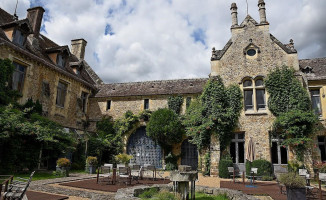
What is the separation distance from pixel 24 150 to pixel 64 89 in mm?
6570

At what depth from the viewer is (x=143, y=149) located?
704 inches

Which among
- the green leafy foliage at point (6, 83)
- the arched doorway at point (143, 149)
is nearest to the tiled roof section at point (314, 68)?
the arched doorway at point (143, 149)

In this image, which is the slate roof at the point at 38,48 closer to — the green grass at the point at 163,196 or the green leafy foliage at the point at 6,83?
the green leafy foliage at the point at 6,83

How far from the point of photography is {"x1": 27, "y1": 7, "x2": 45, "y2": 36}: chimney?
672 inches

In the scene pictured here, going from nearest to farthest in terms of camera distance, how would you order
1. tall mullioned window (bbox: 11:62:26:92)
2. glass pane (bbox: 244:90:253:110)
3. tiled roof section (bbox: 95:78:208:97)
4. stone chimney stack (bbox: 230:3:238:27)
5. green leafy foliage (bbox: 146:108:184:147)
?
1. tall mullioned window (bbox: 11:62:26:92)
2. glass pane (bbox: 244:90:253:110)
3. green leafy foliage (bbox: 146:108:184:147)
4. stone chimney stack (bbox: 230:3:238:27)
5. tiled roof section (bbox: 95:78:208:97)

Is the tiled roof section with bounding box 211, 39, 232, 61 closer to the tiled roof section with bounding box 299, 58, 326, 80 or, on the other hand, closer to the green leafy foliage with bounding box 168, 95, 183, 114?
the green leafy foliage with bounding box 168, 95, 183, 114

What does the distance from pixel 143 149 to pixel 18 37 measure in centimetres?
1120

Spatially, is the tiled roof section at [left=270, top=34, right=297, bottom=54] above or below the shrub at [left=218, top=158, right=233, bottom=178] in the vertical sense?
above

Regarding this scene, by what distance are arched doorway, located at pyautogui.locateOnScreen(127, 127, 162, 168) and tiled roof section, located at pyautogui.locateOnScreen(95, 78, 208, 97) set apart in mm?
3275

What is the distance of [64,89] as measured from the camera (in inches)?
678

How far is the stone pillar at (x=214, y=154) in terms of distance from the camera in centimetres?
1369

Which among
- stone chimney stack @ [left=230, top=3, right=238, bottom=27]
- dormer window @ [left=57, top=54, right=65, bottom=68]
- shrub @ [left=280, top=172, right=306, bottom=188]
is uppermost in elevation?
stone chimney stack @ [left=230, top=3, right=238, bottom=27]

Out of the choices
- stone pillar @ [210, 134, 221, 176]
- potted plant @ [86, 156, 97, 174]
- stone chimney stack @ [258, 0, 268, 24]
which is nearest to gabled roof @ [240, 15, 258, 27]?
stone chimney stack @ [258, 0, 268, 24]

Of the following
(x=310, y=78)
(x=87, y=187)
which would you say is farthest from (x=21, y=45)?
(x=310, y=78)
